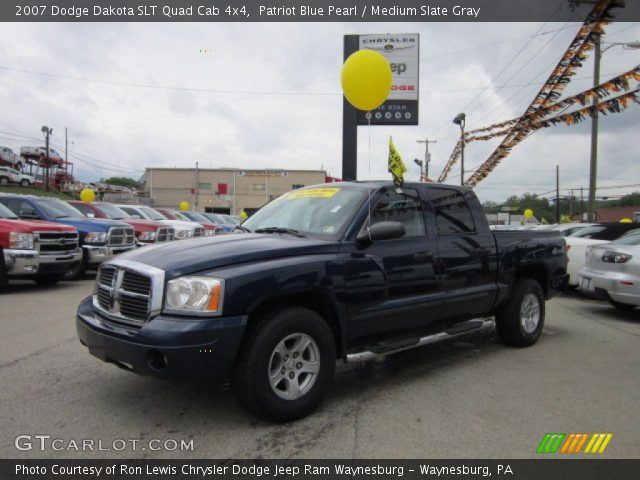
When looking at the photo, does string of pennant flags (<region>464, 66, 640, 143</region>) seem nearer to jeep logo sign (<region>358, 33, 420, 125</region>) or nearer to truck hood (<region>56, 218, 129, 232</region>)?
jeep logo sign (<region>358, 33, 420, 125</region>)

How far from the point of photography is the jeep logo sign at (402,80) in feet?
51.7

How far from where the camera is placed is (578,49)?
1088 centimetres

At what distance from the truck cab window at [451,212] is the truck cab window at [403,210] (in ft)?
0.78

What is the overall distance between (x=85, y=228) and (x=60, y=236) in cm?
157

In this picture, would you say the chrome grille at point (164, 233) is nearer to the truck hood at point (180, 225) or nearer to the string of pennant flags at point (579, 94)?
the truck hood at point (180, 225)

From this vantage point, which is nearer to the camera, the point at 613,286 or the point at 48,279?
the point at 613,286

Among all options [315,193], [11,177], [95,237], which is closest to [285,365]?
[315,193]

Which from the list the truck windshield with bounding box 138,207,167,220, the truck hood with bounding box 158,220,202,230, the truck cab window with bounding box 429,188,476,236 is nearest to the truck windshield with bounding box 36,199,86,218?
the truck hood with bounding box 158,220,202,230

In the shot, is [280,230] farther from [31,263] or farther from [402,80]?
[402,80]

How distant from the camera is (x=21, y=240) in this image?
8508mm

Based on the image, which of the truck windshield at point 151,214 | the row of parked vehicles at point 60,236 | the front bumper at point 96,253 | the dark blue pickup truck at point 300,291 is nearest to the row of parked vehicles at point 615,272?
the dark blue pickup truck at point 300,291

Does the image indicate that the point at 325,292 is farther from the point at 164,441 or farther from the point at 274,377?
the point at 164,441

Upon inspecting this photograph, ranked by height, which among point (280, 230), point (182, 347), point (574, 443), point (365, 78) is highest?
point (365, 78)
